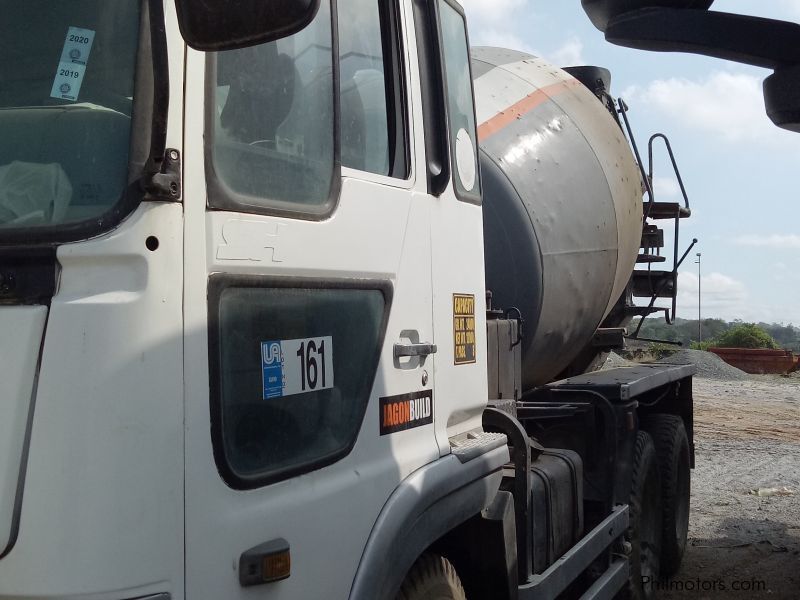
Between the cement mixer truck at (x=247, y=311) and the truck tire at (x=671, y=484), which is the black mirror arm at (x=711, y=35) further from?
the truck tire at (x=671, y=484)

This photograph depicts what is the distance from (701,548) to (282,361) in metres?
5.64

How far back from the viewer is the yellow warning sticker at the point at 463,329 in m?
2.87

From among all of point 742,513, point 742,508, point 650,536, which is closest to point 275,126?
point 650,536

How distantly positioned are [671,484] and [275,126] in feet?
14.7

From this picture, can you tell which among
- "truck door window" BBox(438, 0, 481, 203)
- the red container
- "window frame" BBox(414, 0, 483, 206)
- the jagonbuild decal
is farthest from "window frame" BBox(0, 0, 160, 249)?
the red container

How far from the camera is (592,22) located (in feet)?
7.09

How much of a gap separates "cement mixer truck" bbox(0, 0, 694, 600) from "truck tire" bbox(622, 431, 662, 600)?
1700mm

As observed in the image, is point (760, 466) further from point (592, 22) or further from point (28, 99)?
point (28, 99)

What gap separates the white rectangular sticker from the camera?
1980mm

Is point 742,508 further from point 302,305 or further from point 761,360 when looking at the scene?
point 761,360

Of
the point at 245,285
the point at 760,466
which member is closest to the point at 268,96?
the point at 245,285

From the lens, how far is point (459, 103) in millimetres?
3068

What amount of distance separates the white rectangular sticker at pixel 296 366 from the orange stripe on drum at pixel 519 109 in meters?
2.59

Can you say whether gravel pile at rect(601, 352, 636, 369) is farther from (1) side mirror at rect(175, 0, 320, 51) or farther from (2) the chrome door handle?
(1) side mirror at rect(175, 0, 320, 51)
